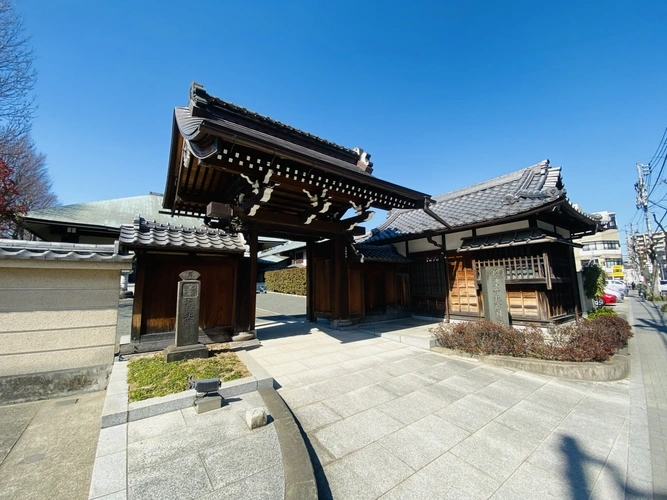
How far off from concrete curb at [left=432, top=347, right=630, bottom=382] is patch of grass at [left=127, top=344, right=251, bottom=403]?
5222mm

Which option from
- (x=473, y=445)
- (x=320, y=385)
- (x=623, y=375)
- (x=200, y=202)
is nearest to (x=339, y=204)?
(x=200, y=202)

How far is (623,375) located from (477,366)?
2.64m

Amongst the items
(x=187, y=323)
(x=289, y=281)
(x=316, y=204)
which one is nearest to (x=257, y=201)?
(x=316, y=204)

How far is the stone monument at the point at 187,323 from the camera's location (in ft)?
16.9

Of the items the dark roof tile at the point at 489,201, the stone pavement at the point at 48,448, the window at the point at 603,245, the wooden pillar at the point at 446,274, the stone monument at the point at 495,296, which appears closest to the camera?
the stone pavement at the point at 48,448

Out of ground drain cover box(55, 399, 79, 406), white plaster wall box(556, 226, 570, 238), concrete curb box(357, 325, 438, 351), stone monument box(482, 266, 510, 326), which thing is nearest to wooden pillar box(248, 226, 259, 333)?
ground drain cover box(55, 399, 79, 406)

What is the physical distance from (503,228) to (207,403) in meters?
9.18

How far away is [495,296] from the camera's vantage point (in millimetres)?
7879

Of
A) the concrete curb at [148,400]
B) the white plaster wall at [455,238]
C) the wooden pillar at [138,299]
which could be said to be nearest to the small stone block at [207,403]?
the concrete curb at [148,400]

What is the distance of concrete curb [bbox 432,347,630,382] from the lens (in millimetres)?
5062

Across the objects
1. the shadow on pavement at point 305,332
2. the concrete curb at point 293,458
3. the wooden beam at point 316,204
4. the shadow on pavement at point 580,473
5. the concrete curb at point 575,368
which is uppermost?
the wooden beam at point 316,204

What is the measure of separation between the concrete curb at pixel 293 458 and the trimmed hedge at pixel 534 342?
4707mm

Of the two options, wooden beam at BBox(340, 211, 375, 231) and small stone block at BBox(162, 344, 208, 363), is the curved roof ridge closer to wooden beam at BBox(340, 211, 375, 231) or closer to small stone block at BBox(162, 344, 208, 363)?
wooden beam at BBox(340, 211, 375, 231)

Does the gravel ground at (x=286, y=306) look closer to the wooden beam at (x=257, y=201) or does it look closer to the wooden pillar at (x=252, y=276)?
the wooden pillar at (x=252, y=276)
